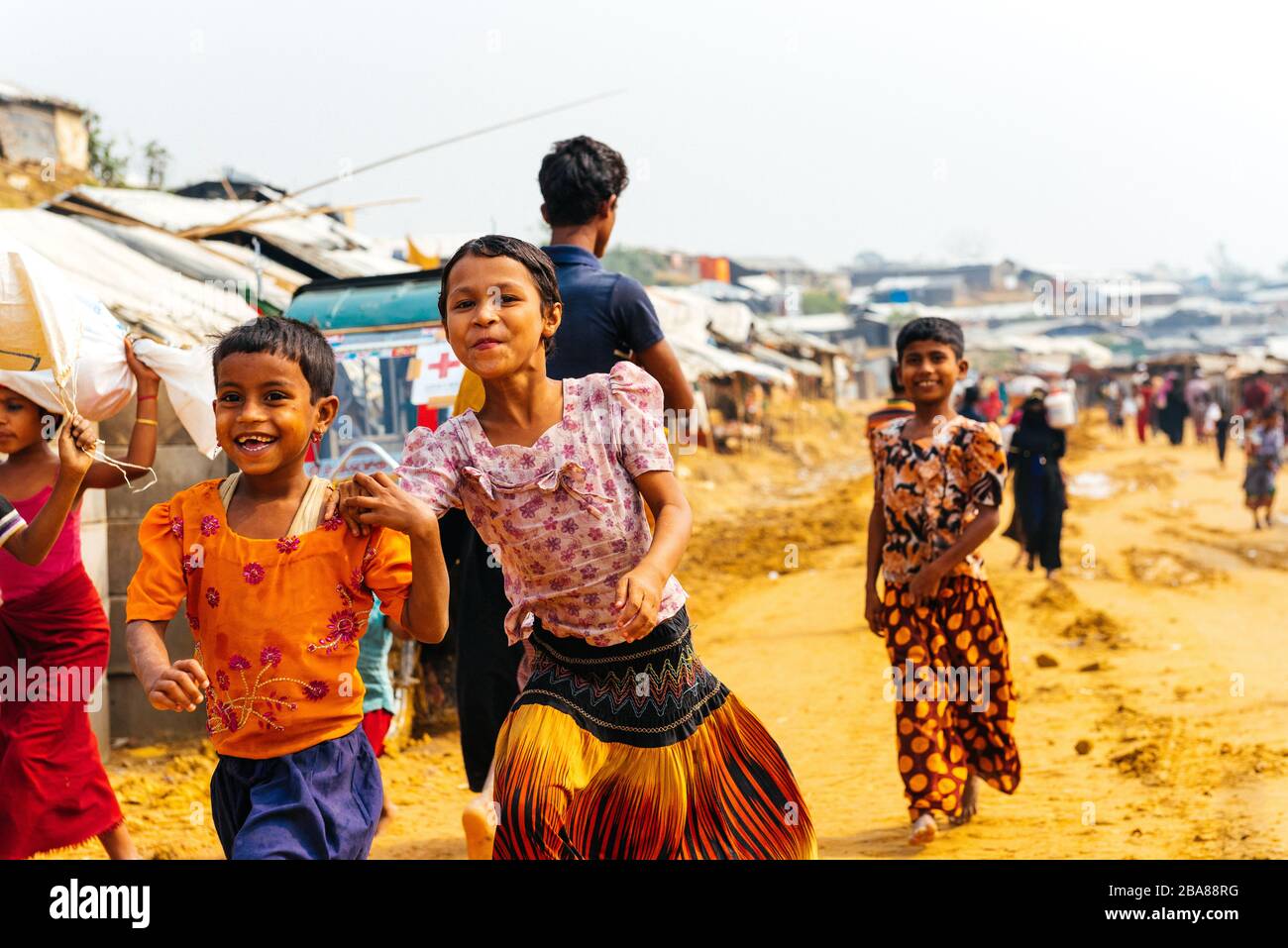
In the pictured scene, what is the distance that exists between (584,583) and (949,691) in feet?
7.85

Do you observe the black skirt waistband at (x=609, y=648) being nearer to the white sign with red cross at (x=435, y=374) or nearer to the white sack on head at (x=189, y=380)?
Result: the white sack on head at (x=189, y=380)

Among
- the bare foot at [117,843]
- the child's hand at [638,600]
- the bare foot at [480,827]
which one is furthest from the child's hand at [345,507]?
the bare foot at [117,843]

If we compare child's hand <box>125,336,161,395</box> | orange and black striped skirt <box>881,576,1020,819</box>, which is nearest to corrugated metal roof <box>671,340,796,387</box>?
orange and black striped skirt <box>881,576,1020,819</box>

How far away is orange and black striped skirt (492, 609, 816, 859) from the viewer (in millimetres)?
2779

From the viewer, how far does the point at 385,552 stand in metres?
2.74

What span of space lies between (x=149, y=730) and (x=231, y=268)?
5.37 metres

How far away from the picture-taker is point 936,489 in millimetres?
4734

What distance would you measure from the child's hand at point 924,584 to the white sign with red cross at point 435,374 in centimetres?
213

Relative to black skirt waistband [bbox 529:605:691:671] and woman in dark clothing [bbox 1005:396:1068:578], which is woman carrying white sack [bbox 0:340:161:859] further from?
woman in dark clothing [bbox 1005:396:1068:578]

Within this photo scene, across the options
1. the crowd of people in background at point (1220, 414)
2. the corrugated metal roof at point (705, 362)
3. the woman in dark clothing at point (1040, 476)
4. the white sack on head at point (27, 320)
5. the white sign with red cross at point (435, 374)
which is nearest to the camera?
the white sack on head at point (27, 320)

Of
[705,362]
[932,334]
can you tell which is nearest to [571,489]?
[932,334]

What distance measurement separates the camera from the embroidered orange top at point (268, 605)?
8.94 feet
